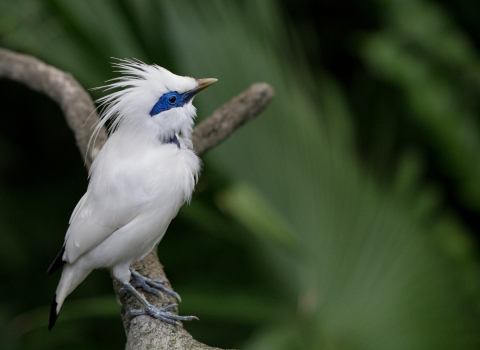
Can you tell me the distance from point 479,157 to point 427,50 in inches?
32.6

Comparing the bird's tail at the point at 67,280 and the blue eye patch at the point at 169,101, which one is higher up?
the blue eye patch at the point at 169,101

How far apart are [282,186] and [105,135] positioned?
1.00 m

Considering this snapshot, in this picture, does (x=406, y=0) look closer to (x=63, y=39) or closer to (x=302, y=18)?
(x=302, y=18)

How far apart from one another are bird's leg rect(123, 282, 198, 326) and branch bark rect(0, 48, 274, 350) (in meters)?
0.02

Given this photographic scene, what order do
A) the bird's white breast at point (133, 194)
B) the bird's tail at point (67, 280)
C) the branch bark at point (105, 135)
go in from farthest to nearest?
the bird's tail at point (67, 280) < the bird's white breast at point (133, 194) < the branch bark at point (105, 135)

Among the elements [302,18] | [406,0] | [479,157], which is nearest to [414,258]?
[479,157]

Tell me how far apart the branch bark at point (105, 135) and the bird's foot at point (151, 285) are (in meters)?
0.02

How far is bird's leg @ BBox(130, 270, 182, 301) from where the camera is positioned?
2.29 m

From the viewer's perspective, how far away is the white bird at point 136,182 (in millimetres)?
2145

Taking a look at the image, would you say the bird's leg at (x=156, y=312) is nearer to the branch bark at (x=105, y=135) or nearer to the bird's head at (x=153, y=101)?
the branch bark at (x=105, y=135)

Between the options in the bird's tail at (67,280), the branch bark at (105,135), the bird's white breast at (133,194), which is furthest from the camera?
the bird's tail at (67,280)

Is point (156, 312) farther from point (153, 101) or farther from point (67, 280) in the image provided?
point (153, 101)

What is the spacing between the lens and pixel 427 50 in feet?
12.7

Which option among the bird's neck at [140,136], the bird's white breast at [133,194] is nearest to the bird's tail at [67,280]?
the bird's white breast at [133,194]
